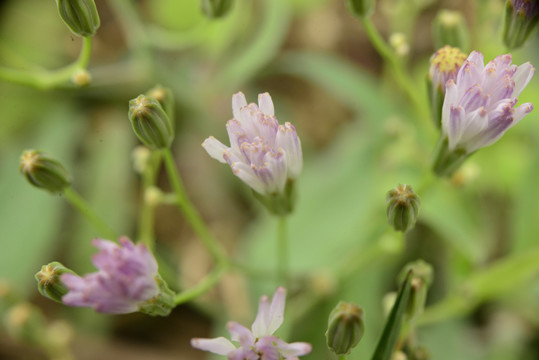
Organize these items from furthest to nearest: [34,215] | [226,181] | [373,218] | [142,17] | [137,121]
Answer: [142,17], [226,181], [34,215], [373,218], [137,121]

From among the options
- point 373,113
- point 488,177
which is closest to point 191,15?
point 373,113

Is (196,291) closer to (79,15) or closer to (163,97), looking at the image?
(163,97)

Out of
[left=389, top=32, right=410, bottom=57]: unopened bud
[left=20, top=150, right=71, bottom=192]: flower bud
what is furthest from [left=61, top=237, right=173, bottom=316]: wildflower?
[left=389, top=32, right=410, bottom=57]: unopened bud

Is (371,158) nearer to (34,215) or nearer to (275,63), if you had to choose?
(275,63)

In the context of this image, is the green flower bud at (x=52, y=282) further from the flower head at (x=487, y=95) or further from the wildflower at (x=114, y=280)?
the flower head at (x=487, y=95)

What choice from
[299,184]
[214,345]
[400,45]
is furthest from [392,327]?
[299,184]

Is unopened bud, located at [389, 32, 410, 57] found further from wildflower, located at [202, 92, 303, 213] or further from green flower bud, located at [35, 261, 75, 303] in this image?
green flower bud, located at [35, 261, 75, 303]

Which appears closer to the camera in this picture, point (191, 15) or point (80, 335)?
point (80, 335)
